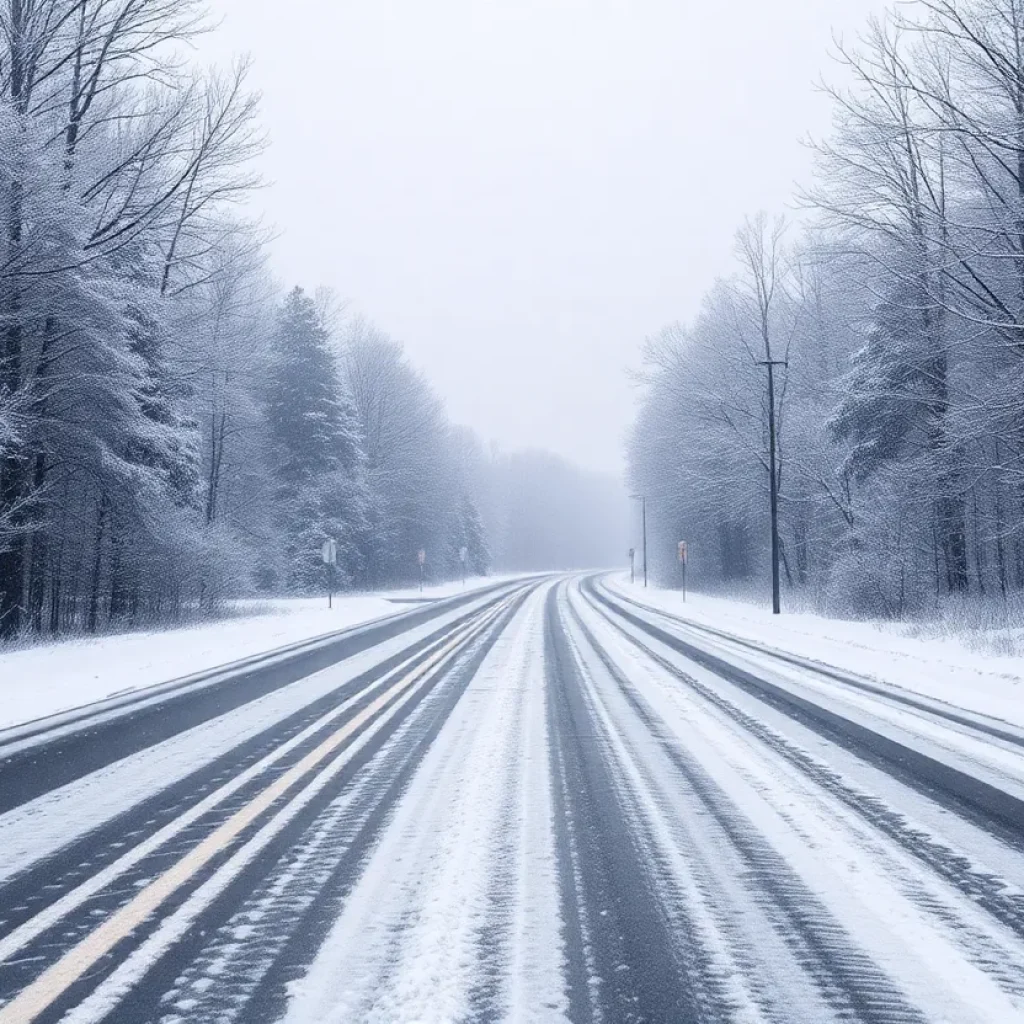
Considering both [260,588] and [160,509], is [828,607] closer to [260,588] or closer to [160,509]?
[160,509]

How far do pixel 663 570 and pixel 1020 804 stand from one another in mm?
49203

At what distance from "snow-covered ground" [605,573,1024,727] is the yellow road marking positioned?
6.54 m

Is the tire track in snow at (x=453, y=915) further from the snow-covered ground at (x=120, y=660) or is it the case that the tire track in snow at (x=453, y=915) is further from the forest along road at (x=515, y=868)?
the snow-covered ground at (x=120, y=660)

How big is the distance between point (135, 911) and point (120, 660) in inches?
412

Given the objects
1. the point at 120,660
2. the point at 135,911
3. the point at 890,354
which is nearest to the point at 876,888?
the point at 135,911

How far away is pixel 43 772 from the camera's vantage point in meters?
5.48

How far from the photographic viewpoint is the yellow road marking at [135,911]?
8.11 ft

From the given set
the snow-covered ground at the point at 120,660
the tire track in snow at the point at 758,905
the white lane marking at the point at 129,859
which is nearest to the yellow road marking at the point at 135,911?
the white lane marking at the point at 129,859

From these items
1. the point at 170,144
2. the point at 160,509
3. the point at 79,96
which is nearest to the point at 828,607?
the point at 160,509

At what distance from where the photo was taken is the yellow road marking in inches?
97.3

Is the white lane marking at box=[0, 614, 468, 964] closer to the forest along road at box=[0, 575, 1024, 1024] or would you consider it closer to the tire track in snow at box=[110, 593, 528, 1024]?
the forest along road at box=[0, 575, 1024, 1024]

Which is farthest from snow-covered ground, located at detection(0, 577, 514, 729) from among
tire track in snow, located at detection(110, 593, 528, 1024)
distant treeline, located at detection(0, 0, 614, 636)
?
tire track in snow, located at detection(110, 593, 528, 1024)

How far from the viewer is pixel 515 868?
3598 millimetres

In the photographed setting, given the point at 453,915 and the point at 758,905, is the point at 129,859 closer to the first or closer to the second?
the point at 453,915
